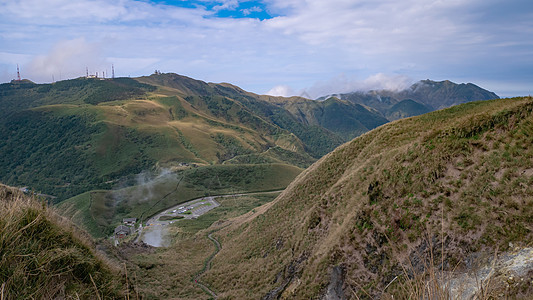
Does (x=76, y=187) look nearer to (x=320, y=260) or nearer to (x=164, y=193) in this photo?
(x=164, y=193)

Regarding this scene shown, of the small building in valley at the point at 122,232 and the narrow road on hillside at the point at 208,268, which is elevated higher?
the narrow road on hillside at the point at 208,268

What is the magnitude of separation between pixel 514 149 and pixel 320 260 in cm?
1159

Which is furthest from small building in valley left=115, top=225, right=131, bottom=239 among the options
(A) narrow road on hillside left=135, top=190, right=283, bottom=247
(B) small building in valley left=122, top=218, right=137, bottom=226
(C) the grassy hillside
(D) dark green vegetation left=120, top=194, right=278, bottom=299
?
(D) dark green vegetation left=120, top=194, right=278, bottom=299

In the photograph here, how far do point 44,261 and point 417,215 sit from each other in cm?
1547

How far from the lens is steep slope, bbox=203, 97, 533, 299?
1238 centimetres

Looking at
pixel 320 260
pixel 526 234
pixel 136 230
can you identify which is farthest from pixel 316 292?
pixel 136 230

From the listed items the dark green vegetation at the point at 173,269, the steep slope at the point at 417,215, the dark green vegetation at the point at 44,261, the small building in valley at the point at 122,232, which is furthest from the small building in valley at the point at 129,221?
the dark green vegetation at the point at 44,261

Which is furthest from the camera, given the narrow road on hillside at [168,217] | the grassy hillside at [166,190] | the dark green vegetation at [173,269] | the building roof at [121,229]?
the grassy hillside at [166,190]

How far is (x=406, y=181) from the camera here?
17766 millimetres

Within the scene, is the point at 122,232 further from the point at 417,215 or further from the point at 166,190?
the point at 417,215

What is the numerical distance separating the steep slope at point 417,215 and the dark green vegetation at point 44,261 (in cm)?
646

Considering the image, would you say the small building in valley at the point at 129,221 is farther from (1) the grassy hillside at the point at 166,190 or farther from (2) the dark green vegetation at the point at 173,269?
(2) the dark green vegetation at the point at 173,269

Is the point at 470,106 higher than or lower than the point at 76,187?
higher

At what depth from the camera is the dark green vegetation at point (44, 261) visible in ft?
14.6
